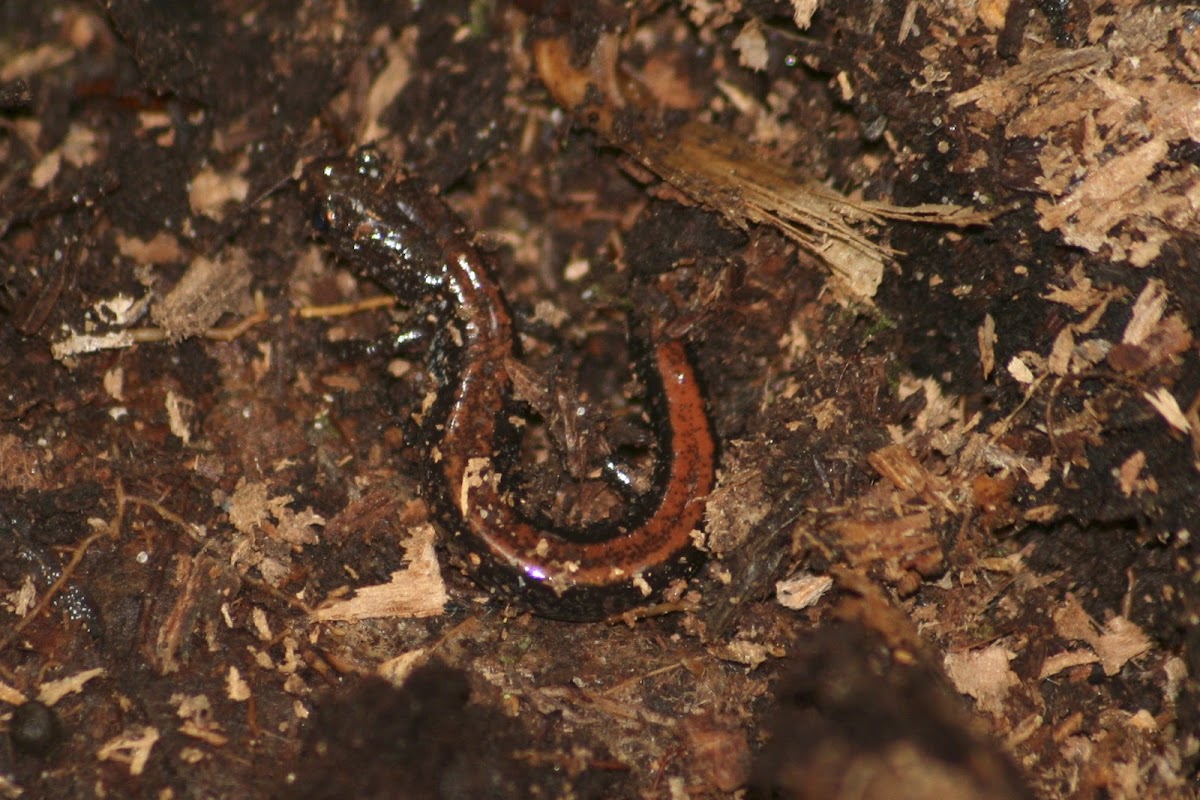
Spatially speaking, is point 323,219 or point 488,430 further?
point 323,219

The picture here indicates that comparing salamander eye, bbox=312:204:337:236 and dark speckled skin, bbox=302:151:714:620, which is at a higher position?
salamander eye, bbox=312:204:337:236

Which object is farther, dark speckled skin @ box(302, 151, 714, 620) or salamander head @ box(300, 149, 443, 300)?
salamander head @ box(300, 149, 443, 300)

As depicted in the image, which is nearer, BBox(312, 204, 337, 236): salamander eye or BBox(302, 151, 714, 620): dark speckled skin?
BBox(302, 151, 714, 620): dark speckled skin

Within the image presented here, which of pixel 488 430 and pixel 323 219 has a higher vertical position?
pixel 323 219

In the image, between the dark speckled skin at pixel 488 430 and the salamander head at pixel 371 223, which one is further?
the salamander head at pixel 371 223

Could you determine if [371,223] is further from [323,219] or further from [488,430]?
[488,430]

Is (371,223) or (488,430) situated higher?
(371,223)

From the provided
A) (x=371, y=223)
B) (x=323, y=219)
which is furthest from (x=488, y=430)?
(x=323, y=219)

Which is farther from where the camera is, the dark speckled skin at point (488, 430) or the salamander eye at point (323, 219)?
the salamander eye at point (323, 219)

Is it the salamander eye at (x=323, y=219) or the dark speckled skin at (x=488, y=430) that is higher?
the salamander eye at (x=323, y=219)
